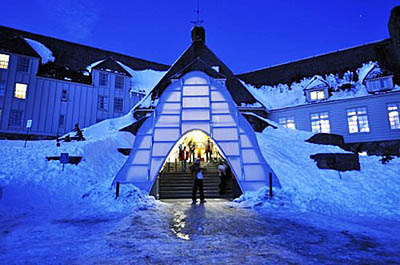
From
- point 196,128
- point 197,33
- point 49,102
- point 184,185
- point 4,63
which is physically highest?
point 197,33

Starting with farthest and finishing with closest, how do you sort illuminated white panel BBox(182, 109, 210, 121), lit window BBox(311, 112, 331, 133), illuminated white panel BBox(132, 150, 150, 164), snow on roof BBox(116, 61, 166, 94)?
snow on roof BBox(116, 61, 166, 94), lit window BBox(311, 112, 331, 133), illuminated white panel BBox(182, 109, 210, 121), illuminated white panel BBox(132, 150, 150, 164)

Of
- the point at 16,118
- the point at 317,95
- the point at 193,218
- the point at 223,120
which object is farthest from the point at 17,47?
the point at 317,95

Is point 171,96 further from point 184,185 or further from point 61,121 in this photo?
point 61,121

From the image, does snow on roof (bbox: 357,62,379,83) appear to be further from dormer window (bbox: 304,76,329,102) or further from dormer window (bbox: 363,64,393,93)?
dormer window (bbox: 304,76,329,102)

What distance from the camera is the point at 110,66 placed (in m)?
Answer: 28.7

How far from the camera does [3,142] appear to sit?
16297mm

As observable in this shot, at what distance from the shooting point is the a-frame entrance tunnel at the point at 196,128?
37.6ft

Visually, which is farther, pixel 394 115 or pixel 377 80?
pixel 377 80

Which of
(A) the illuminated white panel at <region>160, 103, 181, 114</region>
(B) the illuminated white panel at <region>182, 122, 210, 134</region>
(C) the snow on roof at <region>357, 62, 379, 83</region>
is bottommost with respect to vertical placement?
(B) the illuminated white panel at <region>182, 122, 210, 134</region>

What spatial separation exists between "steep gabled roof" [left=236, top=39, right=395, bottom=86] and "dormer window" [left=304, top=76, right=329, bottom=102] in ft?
7.75

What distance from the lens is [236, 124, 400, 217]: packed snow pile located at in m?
9.30

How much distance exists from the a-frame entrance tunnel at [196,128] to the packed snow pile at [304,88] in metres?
13.5

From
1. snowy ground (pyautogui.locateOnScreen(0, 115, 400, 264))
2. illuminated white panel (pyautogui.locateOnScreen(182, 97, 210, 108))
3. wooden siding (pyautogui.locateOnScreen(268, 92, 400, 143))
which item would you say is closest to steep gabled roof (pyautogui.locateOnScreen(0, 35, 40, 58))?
snowy ground (pyautogui.locateOnScreen(0, 115, 400, 264))

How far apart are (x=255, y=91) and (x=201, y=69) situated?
7.99 m
